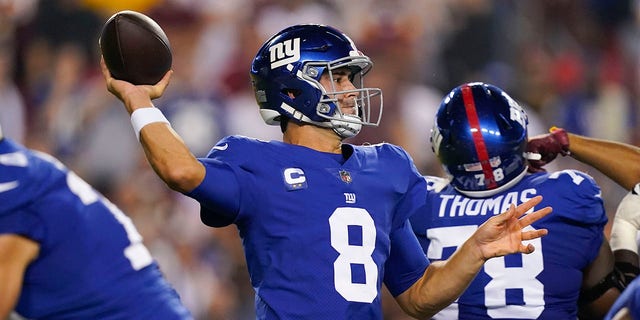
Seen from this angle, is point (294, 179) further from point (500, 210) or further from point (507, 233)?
point (500, 210)

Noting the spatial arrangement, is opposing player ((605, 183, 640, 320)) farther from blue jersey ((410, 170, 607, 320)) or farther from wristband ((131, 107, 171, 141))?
wristband ((131, 107, 171, 141))

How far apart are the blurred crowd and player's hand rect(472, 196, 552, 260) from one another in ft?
12.8

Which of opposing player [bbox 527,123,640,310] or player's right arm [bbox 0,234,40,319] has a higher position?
player's right arm [bbox 0,234,40,319]

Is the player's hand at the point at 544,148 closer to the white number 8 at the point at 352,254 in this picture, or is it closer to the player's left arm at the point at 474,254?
the player's left arm at the point at 474,254

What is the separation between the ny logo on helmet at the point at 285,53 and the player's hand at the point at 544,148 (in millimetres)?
1188

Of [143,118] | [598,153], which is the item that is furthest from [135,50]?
[598,153]

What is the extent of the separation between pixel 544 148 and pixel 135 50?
6.04ft

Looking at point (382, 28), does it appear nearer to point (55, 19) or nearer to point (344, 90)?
point (55, 19)

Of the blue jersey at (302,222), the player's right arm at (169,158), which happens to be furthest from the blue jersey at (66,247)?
the blue jersey at (302,222)

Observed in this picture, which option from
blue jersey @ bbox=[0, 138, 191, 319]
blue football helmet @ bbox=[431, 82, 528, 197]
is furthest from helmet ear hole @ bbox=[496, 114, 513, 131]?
blue jersey @ bbox=[0, 138, 191, 319]

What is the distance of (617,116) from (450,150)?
4.97 metres

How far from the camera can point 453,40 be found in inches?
333

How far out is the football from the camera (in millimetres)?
3309

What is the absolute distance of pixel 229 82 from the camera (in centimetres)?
798
